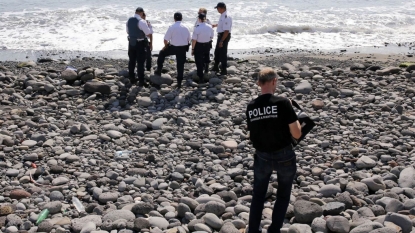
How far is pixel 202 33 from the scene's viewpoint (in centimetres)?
1218

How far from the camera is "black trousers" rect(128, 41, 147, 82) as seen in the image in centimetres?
1187

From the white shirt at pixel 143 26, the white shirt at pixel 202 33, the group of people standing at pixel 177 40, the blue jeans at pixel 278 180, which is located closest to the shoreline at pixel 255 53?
the group of people standing at pixel 177 40

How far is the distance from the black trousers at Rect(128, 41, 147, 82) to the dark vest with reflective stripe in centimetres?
12

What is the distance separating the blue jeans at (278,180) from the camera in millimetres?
5258

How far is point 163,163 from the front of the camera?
8219 millimetres

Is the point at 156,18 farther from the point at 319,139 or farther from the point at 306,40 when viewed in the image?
the point at 319,139

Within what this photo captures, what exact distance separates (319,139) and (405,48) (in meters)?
12.6

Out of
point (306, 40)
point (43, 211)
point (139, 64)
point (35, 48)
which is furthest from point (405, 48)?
point (43, 211)

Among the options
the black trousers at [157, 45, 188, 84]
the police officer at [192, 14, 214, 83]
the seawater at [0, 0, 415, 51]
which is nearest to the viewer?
the black trousers at [157, 45, 188, 84]

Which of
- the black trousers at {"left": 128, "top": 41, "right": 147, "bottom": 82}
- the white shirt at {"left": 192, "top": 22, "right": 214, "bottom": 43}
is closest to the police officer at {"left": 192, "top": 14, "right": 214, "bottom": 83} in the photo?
the white shirt at {"left": 192, "top": 22, "right": 214, "bottom": 43}

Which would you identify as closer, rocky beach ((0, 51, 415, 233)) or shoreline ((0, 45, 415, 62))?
rocky beach ((0, 51, 415, 233))

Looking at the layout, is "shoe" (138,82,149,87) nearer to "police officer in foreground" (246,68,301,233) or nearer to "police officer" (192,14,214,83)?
"police officer" (192,14,214,83)

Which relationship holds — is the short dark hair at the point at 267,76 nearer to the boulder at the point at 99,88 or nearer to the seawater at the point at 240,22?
the boulder at the point at 99,88

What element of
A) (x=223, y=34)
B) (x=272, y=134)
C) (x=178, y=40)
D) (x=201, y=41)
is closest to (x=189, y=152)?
(x=272, y=134)
